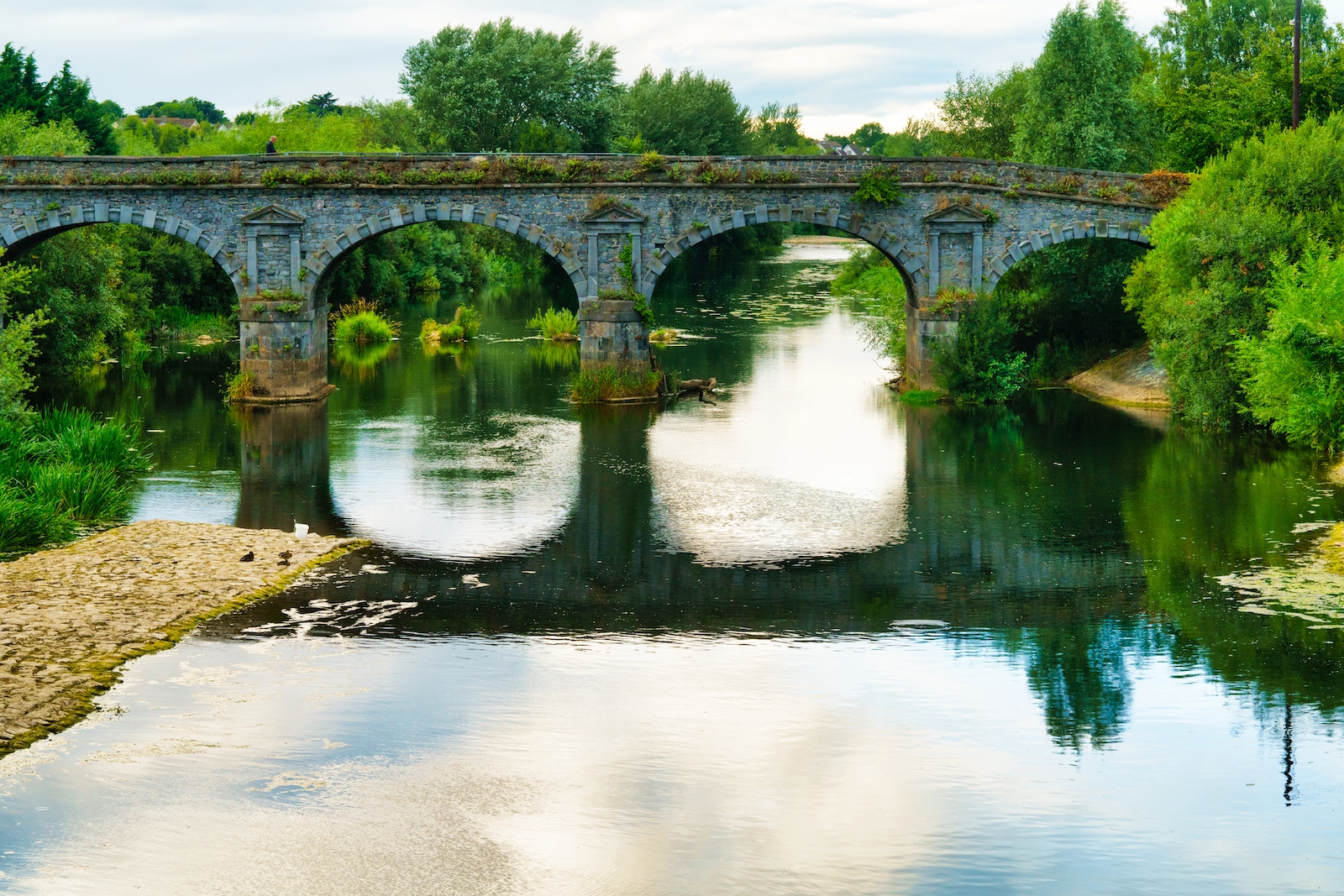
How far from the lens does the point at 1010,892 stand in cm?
1085

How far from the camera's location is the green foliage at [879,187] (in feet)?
117

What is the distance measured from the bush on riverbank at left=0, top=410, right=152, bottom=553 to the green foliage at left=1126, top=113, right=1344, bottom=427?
71.9 feet

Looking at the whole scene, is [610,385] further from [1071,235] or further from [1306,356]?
[1306,356]

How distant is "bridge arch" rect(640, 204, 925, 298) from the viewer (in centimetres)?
3612

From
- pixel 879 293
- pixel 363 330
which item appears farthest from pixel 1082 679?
pixel 879 293

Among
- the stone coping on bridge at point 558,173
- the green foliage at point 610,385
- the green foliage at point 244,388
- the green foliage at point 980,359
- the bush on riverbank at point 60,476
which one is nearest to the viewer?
the bush on riverbank at point 60,476

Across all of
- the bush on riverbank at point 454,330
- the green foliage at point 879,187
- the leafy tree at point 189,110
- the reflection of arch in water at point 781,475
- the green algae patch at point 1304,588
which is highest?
the leafy tree at point 189,110

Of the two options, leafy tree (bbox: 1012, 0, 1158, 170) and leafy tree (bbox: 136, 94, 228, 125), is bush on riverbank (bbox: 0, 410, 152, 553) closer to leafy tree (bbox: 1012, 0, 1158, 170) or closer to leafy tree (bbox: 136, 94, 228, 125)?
leafy tree (bbox: 1012, 0, 1158, 170)

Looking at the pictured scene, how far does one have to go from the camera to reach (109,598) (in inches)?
711

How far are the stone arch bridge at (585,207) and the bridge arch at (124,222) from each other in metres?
0.04

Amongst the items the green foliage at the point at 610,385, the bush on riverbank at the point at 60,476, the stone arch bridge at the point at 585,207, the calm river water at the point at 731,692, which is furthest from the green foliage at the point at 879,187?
the bush on riverbank at the point at 60,476

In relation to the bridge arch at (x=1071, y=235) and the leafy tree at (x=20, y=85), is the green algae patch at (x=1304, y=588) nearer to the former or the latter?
the bridge arch at (x=1071, y=235)

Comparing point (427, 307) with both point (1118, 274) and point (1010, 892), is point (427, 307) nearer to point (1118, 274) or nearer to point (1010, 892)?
point (1118, 274)

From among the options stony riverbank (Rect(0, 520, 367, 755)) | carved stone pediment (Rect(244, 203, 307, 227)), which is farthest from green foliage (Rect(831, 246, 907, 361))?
stony riverbank (Rect(0, 520, 367, 755))
